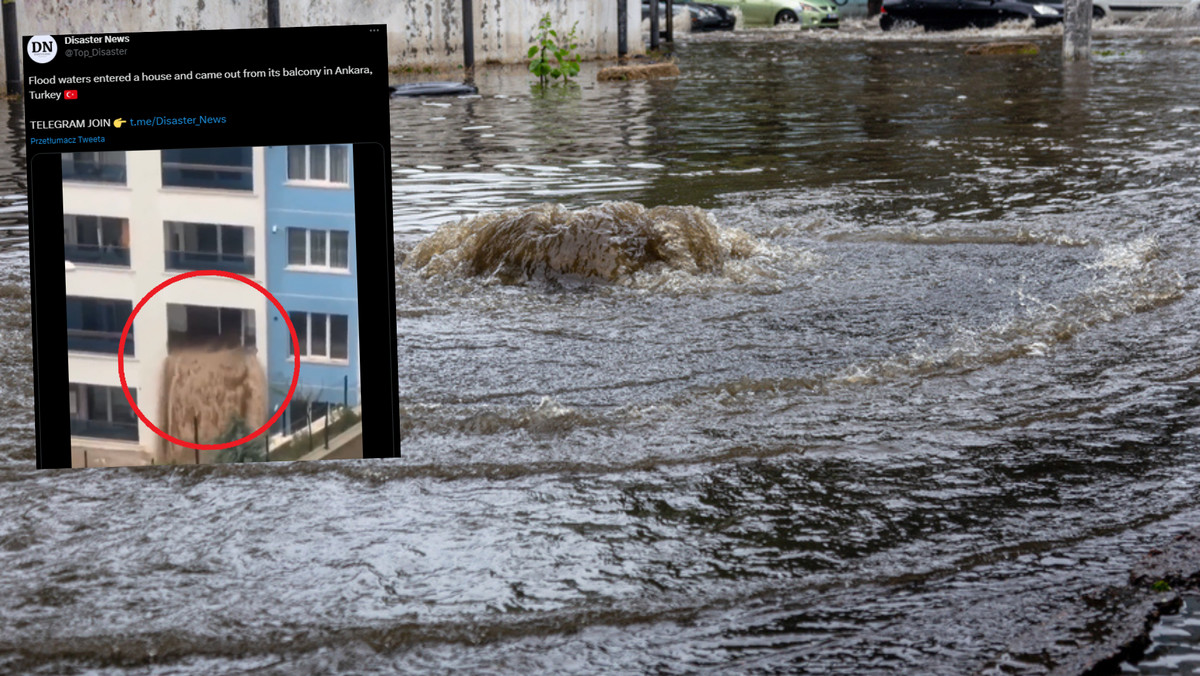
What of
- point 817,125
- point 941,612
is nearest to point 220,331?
point 941,612

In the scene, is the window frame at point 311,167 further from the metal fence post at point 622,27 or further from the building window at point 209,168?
the metal fence post at point 622,27

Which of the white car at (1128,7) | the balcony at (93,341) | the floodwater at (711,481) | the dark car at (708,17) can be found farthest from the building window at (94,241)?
the dark car at (708,17)

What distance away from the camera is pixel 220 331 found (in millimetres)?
2369

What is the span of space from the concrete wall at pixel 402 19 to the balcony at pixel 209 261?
14.0 m

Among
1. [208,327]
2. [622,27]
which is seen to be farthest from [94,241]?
[622,27]

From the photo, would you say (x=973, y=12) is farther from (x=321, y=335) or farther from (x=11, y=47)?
(x=321, y=335)

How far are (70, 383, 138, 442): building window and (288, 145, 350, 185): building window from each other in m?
0.46

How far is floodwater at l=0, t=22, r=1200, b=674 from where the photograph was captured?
2777mm

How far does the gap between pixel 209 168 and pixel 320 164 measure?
18cm

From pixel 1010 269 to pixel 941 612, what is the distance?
378 cm

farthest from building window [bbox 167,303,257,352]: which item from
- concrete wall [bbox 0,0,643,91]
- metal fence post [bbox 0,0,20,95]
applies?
metal fence post [bbox 0,0,20,95]

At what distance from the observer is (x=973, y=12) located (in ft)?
94.1

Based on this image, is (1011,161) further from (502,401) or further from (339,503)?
(339,503)

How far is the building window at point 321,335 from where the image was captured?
7.79 feet
